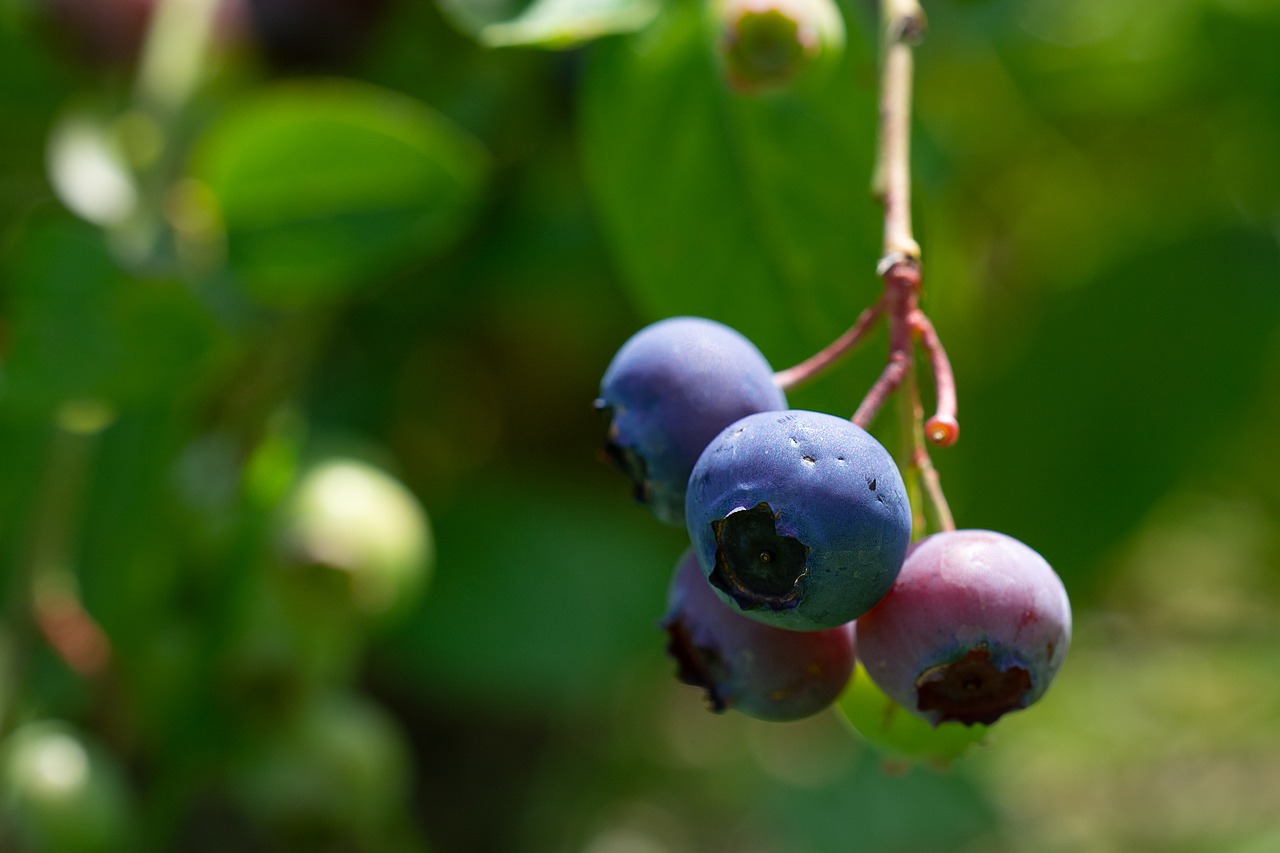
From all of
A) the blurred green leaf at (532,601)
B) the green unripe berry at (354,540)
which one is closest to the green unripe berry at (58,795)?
the green unripe berry at (354,540)

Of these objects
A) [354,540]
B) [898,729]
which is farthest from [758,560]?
[354,540]

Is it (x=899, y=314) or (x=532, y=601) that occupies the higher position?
(x=899, y=314)

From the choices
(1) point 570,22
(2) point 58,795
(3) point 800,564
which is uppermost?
(1) point 570,22

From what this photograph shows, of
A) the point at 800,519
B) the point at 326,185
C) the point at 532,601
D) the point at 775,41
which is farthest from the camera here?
the point at 532,601

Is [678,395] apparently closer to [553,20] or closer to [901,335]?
[901,335]

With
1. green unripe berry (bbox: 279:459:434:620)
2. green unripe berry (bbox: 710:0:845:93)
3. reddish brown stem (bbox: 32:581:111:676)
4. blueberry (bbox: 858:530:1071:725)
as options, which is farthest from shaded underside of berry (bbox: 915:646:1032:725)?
reddish brown stem (bbox: 32:581:111:676)

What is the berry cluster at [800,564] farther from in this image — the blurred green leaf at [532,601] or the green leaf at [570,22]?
the blurred green leaf at [532,601]

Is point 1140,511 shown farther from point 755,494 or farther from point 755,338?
point 755,494
